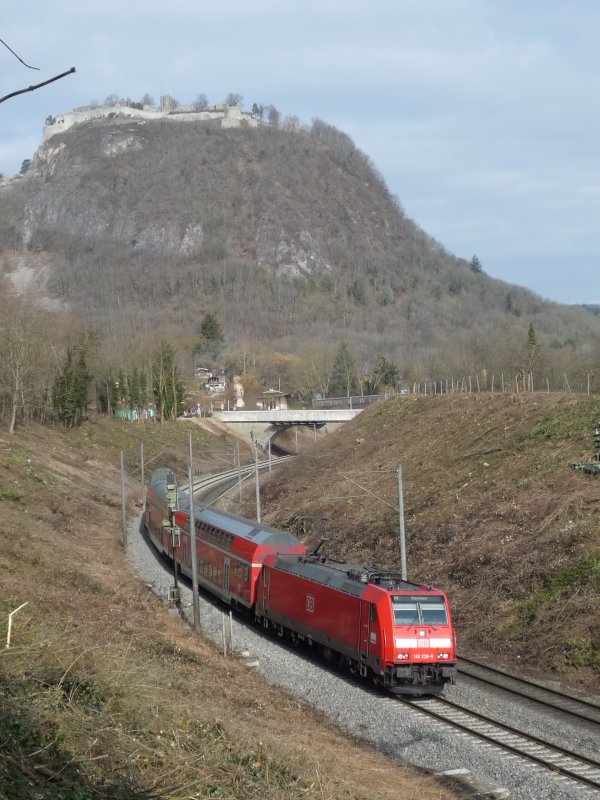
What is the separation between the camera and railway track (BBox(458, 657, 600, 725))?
80.6ft

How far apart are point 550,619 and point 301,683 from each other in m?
9.81

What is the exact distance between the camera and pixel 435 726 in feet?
76.2

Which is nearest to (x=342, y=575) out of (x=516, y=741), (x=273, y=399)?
(x=516, y=741)

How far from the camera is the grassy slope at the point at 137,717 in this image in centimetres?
1339

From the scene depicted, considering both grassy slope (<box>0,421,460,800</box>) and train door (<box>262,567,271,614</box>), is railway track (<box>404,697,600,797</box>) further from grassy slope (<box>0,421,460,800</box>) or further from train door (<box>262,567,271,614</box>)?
train door (<box>262,567,271,614</box>)

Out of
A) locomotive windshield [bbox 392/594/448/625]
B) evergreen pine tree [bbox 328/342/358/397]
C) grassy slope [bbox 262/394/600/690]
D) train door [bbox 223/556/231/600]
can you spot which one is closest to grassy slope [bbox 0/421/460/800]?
train door [bbox 223/556/231/600]

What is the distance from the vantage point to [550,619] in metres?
32.5

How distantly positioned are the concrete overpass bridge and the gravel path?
8212cm

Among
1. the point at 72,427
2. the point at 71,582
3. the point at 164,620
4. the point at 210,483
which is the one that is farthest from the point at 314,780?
the point at 72,427

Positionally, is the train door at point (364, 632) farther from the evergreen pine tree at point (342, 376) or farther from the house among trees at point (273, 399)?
the house among trees at point (273, 399)

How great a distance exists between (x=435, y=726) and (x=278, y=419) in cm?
9868

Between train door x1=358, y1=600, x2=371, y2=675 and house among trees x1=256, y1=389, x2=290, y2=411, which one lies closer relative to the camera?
train door x1=358, y1=600, x2=371, y2=675

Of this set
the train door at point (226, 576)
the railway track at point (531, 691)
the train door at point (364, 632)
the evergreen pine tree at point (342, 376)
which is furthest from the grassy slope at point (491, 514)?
the evergreen pine tree at point (342, 376)

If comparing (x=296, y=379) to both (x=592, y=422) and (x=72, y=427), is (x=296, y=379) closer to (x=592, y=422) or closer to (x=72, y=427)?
(x=72, y=427)
